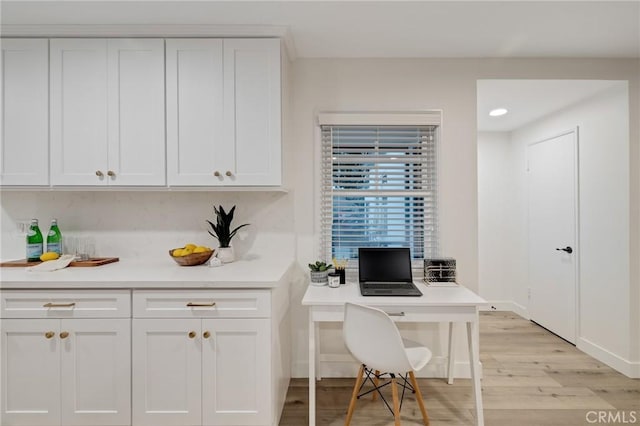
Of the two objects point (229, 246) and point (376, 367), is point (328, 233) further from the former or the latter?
point (376, 367)

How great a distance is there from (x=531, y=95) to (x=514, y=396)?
7.96ft

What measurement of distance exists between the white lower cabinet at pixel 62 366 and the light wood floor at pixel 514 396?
100 cm

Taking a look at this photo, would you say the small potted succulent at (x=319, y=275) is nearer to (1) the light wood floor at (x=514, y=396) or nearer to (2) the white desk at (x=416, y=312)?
(2) the white desk at (x=416, y=312)

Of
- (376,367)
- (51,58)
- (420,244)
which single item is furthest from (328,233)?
(51,58)

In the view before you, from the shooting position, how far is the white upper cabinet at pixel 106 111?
6.94 ft

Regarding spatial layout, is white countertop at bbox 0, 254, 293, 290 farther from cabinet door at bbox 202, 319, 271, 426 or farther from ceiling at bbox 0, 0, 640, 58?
ceiling at bbox 0, 0, 640, 58

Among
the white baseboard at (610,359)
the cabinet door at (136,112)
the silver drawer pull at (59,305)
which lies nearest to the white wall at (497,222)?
the white baseboard at (610,359)

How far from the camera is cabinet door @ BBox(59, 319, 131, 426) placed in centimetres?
182

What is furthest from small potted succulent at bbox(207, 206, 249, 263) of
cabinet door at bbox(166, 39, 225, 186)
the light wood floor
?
the light wood floor

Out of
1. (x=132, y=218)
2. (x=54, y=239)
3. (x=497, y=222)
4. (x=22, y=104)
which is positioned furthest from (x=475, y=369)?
(x=22, y=104)

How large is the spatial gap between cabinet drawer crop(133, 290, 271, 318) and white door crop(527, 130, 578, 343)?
119 inches

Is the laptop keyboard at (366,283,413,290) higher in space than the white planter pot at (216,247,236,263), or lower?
lower

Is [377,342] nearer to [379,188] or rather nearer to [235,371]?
[235,371]

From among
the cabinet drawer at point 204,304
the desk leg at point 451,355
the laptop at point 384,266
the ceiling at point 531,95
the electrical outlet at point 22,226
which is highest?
the ceiling at point 531,95
